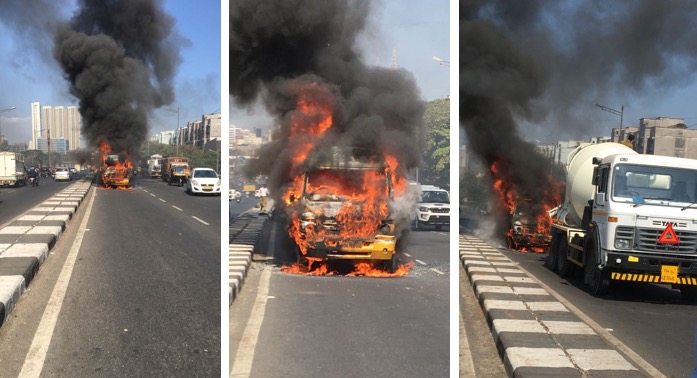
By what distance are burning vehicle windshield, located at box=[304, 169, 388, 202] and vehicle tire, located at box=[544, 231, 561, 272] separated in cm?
547

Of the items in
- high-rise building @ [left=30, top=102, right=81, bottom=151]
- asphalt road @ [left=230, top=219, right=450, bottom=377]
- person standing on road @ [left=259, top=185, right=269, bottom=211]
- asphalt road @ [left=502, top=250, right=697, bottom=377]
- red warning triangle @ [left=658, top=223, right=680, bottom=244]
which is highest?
high-rise building @ [left=30, top=102, right=81, bottom=151]

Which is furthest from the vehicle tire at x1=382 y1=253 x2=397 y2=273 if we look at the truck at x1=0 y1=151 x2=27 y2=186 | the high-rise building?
the truck at x1=0 y1=151 x2=27 y2=186

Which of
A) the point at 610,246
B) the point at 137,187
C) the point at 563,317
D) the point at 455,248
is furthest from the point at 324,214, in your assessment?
the point at 137,187

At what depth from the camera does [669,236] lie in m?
7.02

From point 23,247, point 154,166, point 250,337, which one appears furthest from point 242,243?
point 154,166

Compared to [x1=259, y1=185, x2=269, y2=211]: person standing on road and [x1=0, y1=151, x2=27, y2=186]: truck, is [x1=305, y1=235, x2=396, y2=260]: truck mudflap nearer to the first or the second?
[x1=259, y1=185, x2=269, y2=211]: person standing on road

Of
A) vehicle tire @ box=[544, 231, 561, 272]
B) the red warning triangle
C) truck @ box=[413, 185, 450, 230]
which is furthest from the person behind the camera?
vehicle tire @ box=[544, 231, 561, 272]

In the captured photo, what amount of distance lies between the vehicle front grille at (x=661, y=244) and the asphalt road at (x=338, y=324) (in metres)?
3.69

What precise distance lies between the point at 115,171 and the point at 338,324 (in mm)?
25216

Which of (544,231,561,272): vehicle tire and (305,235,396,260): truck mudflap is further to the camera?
(544,231,561,272): vehicle tire

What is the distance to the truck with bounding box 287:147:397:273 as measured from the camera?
4895 millimetres

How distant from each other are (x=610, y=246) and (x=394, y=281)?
356 centimetres

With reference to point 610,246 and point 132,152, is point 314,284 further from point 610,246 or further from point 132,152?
point 132,152

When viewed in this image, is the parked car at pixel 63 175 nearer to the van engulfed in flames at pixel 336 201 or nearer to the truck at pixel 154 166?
the truck at pixel 154 166
